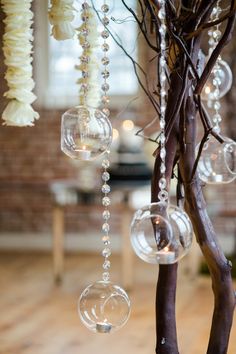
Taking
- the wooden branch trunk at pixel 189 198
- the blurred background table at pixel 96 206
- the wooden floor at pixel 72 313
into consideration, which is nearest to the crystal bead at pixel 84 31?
the wooden branch trunk at pixel 189 198

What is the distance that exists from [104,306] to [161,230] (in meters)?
0.26

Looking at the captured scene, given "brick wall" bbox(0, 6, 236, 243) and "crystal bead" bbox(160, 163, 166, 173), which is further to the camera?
"brick wall" bbox(0, 6, 236, 243)

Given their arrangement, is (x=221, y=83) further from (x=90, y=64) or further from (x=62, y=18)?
(x=62, y=18)

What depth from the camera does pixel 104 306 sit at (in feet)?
4.70

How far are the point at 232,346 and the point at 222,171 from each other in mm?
2252

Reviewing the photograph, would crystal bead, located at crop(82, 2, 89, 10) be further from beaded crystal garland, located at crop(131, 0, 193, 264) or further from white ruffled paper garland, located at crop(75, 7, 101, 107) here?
beaded crystal garland, located at crop(131, 0, 193, 264)

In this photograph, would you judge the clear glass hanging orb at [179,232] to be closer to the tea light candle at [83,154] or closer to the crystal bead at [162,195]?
the crystal bead at [162,195]

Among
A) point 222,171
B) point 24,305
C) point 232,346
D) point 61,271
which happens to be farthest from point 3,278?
point 222,171

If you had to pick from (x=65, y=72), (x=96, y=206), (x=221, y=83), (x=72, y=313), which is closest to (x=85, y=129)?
(x=221, y=83)

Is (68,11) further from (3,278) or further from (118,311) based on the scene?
(3,278)

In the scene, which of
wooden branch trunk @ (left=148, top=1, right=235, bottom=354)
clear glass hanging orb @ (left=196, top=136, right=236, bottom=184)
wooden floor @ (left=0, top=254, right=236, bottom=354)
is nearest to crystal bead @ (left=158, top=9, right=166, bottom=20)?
wooden branch trunk @ (left=148, top=1, right=235, bottom=354)

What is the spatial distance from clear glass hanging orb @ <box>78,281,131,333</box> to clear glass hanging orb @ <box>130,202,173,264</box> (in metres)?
0.18

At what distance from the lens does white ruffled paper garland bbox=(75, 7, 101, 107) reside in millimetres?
1537

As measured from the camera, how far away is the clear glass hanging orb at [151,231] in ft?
4.12
